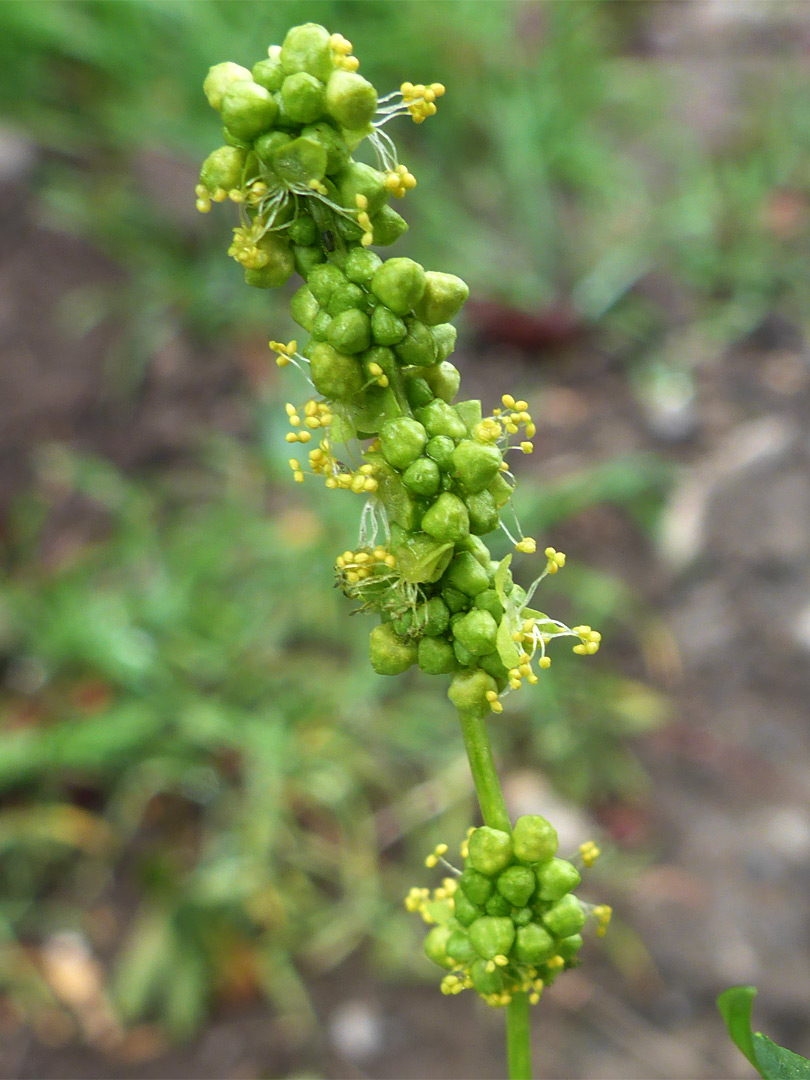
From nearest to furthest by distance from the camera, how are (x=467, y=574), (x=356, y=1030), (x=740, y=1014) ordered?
(x=740, y=1014) < (x=467, y=574) < (x=356, y=1030)

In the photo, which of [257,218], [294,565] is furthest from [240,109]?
[294,565]

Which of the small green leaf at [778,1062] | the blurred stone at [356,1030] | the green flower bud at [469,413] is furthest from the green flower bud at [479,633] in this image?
the blurred stone at [356,1030]

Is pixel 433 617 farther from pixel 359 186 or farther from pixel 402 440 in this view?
pixel 359 186

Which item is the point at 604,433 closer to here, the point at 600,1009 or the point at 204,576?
the point at 204,576

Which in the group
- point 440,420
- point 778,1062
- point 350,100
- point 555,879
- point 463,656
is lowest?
point 778,1062

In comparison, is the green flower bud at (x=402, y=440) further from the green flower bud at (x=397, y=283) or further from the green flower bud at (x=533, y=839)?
the green flower bud at (x=533, y=839)

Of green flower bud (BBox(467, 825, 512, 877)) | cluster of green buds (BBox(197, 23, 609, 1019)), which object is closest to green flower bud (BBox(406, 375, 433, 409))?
cluster of green buds (BBox(197, 23, 609, 1019))

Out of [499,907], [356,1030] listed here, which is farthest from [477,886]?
[356,1030]

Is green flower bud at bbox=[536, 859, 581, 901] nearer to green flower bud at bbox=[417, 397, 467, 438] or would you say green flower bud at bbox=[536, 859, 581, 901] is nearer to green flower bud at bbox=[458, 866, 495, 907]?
green flower bud at bbox=[458, 866, 495, 907]
